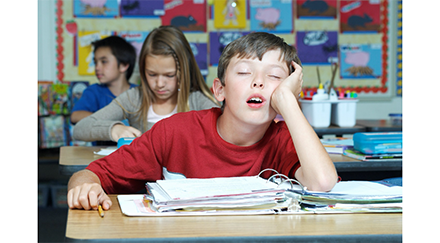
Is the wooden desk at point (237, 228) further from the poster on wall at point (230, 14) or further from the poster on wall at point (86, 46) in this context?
the poster on wall at point (230, 14)

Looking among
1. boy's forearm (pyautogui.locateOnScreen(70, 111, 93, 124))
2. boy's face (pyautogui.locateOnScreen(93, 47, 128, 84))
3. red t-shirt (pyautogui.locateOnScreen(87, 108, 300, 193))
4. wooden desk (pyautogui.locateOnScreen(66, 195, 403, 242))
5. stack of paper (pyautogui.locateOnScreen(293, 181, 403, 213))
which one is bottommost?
wooden desk (pyautogui.locateOnScreen(66, 195, 403, 242))

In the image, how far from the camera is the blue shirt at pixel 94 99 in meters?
2.85

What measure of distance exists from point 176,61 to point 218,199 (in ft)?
4.74

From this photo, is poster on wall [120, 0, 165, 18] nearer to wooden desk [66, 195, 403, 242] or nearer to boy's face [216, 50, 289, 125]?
boy's face [216, 50, 289, 125]

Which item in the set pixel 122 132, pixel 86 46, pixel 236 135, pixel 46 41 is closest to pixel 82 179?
pixel 236 135

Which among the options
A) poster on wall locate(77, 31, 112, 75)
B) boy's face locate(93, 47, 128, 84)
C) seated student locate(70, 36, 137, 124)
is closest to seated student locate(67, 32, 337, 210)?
seated student locate(70, 36, 137, 124)

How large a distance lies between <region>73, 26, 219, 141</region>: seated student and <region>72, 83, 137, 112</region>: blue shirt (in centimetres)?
71

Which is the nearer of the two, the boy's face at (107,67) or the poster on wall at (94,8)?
the boy's face at (107,67)

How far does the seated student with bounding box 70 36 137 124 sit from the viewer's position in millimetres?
Result: 2896

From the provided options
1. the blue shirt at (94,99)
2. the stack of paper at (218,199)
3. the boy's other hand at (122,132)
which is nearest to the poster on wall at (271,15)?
the blue shirt at (94,99)

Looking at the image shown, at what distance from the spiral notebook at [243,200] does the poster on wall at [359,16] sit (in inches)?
116

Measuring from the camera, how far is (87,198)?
0.86 meters
